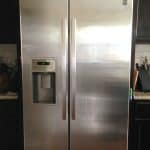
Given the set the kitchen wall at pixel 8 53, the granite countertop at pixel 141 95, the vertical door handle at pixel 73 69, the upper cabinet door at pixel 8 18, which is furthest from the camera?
the kitchen wall at pixel 8 53

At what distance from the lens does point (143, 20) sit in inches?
94.4

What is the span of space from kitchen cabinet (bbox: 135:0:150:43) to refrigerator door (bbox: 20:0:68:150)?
969 millimetres

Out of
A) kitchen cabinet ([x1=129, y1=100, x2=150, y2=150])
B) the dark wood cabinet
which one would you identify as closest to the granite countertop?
kitchen cabinet ([x1=129, y1=100, x2=150, y2=150])

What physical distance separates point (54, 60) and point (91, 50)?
0.35 metres

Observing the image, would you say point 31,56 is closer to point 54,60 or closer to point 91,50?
point 54,60

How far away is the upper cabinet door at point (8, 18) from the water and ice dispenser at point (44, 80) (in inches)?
26.5

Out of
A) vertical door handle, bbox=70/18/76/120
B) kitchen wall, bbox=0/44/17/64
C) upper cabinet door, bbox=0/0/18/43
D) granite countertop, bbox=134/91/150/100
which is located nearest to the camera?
vertical door handle, bbox=70/18/76/120

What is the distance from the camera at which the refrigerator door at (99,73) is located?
187cm

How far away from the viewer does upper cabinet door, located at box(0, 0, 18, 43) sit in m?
2.30

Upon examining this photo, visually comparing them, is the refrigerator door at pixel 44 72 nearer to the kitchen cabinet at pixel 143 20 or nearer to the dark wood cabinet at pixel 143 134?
the dark wood cabinet at pixel 143 134

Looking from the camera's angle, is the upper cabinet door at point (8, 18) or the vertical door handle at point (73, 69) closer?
the vertical door handle at point (73, 69)

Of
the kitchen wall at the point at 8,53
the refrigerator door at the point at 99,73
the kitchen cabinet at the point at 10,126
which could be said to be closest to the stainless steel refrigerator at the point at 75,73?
the refrigerator door at the point at 99,73

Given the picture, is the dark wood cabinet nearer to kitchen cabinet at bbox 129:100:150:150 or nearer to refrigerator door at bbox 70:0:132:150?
kitchen cabinet at bbox 129:100:150:150

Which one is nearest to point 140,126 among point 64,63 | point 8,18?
Result: point 64,63
